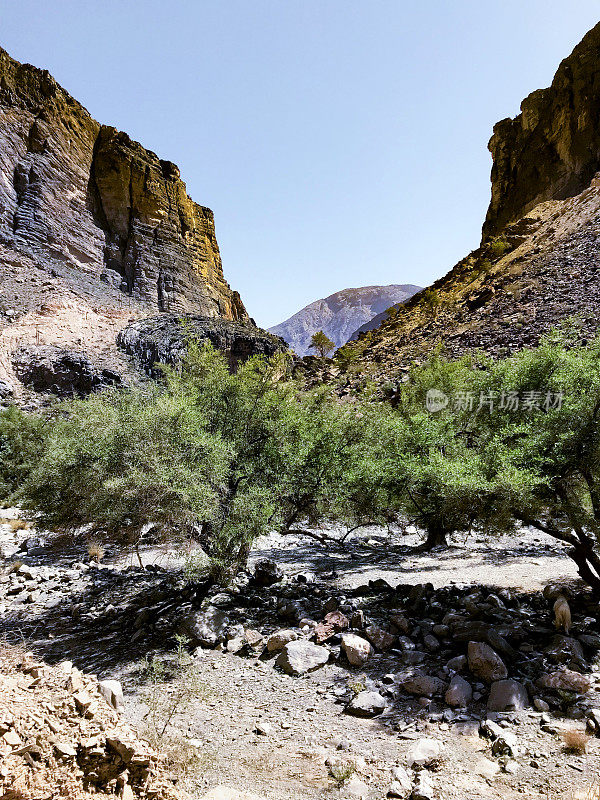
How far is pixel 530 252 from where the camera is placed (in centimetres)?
4231

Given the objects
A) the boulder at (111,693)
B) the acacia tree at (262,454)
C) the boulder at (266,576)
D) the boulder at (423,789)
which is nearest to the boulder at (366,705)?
the boulder at (423,789)

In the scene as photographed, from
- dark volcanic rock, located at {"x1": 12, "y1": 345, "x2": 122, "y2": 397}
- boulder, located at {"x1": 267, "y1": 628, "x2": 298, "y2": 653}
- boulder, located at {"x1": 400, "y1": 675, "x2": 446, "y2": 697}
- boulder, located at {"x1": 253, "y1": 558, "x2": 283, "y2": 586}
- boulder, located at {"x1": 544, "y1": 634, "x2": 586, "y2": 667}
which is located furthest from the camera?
dark volcanic rock, located at {"x1": 12, "y1": 345, "x2": 122, "y2": 397}

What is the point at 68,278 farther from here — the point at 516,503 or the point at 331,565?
the point at 516,503

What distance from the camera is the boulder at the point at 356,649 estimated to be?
7172 millimetres

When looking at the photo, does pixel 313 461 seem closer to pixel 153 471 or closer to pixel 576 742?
pixel 153 471

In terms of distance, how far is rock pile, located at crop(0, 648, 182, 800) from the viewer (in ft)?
11.6

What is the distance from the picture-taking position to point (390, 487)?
448 inches

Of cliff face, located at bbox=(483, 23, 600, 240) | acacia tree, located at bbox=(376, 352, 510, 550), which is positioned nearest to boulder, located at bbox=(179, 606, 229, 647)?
acacia tree, located at bbox=(376, 352, 510, 550)

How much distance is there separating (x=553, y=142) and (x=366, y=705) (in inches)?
2962

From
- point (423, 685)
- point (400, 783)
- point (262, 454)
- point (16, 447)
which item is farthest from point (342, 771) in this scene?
point (16, 447)

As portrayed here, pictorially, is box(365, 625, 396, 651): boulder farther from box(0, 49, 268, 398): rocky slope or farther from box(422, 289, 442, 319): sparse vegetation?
box(422, 289, 442, 319): sparse vegetation

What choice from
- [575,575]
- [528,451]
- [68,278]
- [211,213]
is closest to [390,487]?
[528,451]

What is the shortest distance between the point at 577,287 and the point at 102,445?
122ft

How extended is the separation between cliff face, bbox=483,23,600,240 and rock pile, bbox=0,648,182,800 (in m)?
67.5
